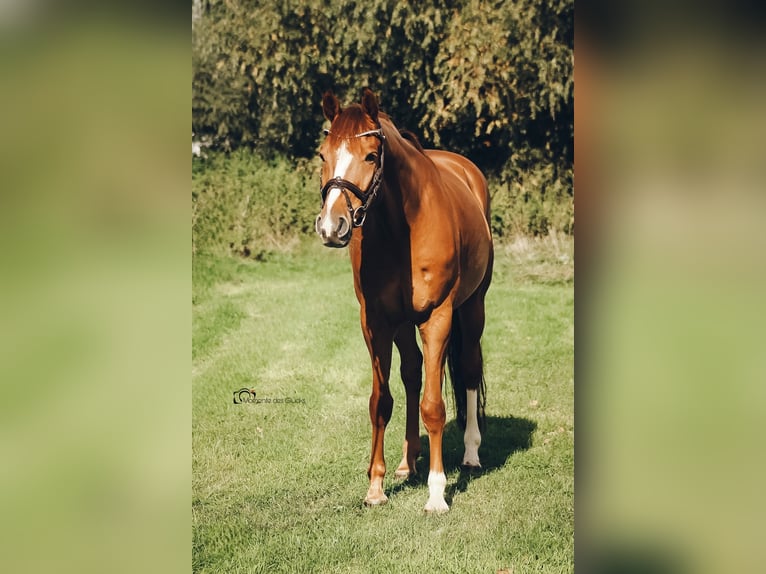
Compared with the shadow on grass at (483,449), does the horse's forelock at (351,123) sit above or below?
above

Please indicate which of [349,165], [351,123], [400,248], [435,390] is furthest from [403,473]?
[351,123]

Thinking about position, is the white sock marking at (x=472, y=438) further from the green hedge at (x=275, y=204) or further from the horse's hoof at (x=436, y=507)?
the green hedge at (x=275, y=204)

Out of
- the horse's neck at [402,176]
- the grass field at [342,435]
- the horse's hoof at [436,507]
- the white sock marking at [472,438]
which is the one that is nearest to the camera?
the grass field at [342,435]

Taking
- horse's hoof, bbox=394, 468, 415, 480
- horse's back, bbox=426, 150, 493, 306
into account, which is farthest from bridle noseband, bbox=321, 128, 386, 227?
horse's hoof, bbox=394, 468, 415, 480

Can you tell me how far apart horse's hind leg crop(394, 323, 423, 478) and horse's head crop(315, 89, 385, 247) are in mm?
1333

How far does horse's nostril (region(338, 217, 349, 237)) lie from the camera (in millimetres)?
2811

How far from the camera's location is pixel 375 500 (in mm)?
3840

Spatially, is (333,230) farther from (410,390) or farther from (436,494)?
(410,390)

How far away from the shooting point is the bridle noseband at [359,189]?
2.91 meters

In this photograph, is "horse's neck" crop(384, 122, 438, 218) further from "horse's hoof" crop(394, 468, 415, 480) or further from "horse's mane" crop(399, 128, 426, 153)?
"horse's hoof" crop(394, 468, 415, 480)

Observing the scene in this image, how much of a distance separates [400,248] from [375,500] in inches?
55.1

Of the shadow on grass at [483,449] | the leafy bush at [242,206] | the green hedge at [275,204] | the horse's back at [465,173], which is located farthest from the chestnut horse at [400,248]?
the leafy bush at [242,206]

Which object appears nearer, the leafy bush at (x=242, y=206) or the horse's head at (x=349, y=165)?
the horse's head at (x=349, y=165)
